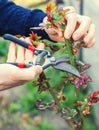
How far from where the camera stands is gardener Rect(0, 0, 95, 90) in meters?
1.15

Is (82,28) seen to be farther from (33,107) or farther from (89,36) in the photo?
(33,107)

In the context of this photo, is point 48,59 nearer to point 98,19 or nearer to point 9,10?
point 9,10

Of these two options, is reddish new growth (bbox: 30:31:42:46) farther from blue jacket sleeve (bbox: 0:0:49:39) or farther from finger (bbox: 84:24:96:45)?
blue jacket sleeve (bbox: 0:0:49:39)

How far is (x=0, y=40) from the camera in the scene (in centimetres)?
402

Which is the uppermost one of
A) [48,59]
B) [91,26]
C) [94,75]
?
[91,26]

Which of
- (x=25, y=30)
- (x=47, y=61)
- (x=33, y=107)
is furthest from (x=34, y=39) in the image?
(x=33, y=107)

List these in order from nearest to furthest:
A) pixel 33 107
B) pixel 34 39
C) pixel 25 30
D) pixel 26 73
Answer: pixel 26 73
pixel 34 39
pixel 25 30
pixel 33 107

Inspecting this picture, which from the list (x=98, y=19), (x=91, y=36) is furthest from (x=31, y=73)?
(x=98, y=19)

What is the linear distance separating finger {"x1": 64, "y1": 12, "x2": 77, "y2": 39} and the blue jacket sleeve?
29 centimetres

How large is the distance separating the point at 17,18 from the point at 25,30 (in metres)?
0.06

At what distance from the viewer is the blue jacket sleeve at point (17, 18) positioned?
162 centimetres

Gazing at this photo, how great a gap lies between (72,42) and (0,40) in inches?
113

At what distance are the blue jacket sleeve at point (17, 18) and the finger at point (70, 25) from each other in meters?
0.29

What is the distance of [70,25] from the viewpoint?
126cm
